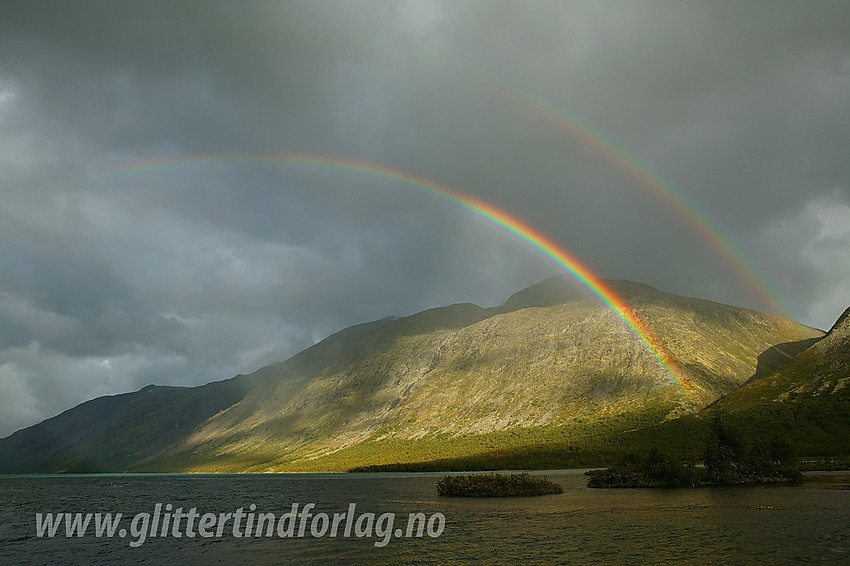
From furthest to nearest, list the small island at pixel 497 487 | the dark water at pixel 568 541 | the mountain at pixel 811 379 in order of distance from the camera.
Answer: the mountain at pixel 811 379 → the small island at pixel 497 487 → the dark water at pixel 568 541

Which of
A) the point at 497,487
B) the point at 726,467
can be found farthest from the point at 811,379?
the point at 497,487

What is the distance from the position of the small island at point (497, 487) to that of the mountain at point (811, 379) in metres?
107

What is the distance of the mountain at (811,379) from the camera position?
509 feet

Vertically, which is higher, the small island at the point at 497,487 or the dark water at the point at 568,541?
the dark water at the point at 568,541

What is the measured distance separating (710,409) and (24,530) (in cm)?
20102

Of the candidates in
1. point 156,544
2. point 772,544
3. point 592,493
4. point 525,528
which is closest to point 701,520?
point 772,544

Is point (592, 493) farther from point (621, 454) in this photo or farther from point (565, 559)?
point (621, 454)

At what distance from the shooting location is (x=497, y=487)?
100938mm

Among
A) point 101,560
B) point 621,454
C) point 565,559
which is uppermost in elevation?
point 101,560

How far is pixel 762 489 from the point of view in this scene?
84.5 metres

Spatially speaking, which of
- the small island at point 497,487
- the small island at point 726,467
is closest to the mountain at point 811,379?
the small island at point 726,467

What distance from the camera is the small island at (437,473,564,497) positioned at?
97.8 meters

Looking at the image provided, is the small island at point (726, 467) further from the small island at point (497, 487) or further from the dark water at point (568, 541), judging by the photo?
the dark water at point (568, 541)

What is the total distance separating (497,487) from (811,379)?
132741 millimetres
